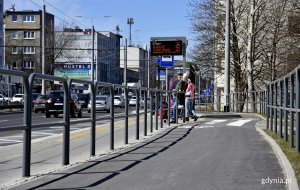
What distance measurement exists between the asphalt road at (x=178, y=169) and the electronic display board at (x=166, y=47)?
723 inches

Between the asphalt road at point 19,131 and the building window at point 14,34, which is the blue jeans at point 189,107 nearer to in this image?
the asphalt road at point 19,131

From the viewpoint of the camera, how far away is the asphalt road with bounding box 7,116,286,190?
24.8ft

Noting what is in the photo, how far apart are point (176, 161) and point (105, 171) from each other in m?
1.56

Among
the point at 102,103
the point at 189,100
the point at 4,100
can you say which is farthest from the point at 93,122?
the point at 189,100

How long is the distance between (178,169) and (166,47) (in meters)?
22.9

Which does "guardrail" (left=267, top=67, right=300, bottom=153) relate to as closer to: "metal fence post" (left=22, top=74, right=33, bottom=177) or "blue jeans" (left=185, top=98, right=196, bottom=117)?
"metal fence post" (left=22, top=74, right=33, bottom=177)

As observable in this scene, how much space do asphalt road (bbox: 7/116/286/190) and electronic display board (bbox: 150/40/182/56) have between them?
18.4 m

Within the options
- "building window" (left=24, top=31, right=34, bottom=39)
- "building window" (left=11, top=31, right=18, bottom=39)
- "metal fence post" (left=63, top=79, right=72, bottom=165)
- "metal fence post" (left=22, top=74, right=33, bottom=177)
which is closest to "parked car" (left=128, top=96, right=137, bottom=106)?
"metal fence post" (left=63, top=79, right=72, bottom=165)

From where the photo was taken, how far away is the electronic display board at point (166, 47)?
31.1 m

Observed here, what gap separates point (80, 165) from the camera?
952 centimetres

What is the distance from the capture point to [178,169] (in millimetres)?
8891

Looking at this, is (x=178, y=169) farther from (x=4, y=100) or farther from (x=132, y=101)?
Result: (x=132, y=101)

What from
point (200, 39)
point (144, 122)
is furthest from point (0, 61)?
point (144, 122)

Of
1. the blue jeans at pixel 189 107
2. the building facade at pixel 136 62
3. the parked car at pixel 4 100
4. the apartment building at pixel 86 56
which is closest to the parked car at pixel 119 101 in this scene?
the parked car at pixel 4 100
